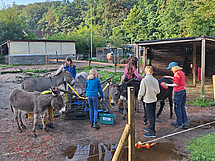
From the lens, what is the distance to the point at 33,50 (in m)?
27.8

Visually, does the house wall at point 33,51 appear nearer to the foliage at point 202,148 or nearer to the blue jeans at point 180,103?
the blue jeans at point 180,103

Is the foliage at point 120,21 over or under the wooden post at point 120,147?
over

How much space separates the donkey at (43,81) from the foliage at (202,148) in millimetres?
5126

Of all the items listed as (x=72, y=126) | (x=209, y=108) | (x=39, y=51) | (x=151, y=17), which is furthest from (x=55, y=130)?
(x=151, y=17)

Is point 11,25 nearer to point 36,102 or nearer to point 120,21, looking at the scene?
point 36,102

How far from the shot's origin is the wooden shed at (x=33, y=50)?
85.8 ft

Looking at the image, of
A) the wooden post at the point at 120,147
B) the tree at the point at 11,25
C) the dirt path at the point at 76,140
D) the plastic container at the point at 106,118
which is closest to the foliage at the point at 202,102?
the dirt path at the point at 76,140

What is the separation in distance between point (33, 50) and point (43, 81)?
875 inches

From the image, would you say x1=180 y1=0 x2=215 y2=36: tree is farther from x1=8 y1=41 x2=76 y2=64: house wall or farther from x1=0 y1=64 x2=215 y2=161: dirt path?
x1=8 y1=41 x2=76 y2=64: house wall

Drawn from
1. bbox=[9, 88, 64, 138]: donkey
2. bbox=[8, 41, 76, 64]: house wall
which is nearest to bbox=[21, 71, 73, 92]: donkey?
bbox=[9, 88, 64, 138]: donkey

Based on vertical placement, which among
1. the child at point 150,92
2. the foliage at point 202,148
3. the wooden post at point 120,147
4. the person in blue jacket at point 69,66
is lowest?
the foliage at point 202,148

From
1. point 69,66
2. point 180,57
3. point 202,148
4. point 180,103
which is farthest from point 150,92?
point 180,57

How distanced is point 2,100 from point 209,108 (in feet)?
31.5

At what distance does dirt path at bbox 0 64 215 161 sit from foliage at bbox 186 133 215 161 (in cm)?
17
